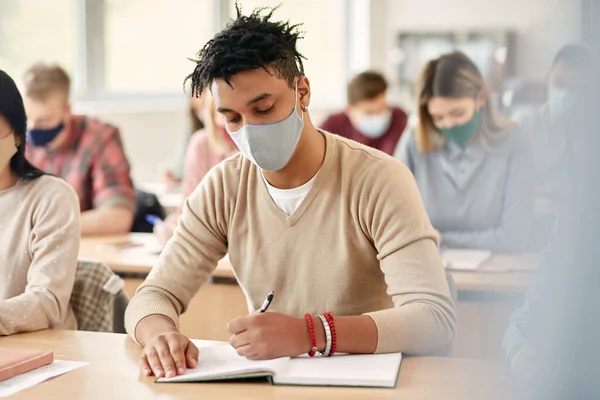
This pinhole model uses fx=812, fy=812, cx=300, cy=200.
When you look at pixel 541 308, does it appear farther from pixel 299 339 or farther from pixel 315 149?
pixel 315 149

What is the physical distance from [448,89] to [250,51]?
1671mm

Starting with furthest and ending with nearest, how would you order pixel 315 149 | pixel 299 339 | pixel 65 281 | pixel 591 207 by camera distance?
pixel 65 281, pixel 315 149, pixel 299 339, pixel 591 207

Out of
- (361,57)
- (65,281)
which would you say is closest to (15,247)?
(65,281)

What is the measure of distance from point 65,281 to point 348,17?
5.52 meters

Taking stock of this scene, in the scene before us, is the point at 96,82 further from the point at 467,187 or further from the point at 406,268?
the point at 406,268

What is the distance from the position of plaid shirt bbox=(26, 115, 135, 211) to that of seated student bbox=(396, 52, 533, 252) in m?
1.24

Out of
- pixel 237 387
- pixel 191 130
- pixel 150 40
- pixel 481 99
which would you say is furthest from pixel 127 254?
pixel 150 40

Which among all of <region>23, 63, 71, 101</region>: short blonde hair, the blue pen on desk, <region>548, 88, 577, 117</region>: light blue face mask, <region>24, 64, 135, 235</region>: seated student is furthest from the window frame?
<region>548, 88, 577, 117</region>: light blue face mask

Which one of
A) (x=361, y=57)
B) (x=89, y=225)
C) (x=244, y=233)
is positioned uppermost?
(x=361, y=57)

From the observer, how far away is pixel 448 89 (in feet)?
9.82

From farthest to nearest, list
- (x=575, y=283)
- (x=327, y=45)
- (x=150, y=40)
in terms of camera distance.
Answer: (x=327, y=45)
(x=150, y=40)
(x=575, y=283)

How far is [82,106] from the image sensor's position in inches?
235

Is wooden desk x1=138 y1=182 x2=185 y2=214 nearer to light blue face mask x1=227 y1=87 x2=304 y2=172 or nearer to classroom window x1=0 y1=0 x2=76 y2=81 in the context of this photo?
classroom window x1=0 y1=0 x2=76 y2=81

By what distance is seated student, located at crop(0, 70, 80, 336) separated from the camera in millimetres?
1795
